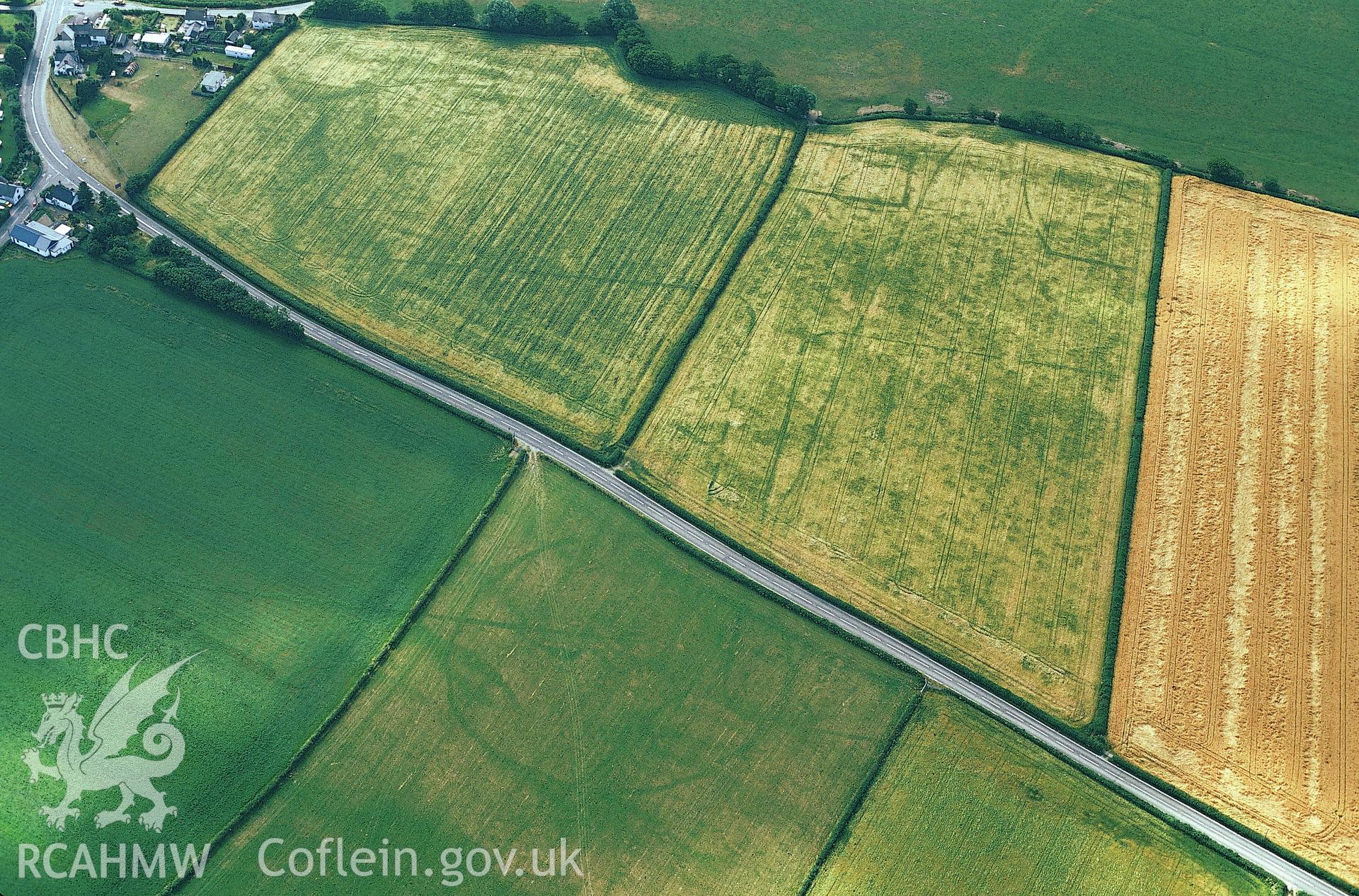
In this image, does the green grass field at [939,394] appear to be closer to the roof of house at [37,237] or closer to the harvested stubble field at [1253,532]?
the harvested stubble field at [1253,532]

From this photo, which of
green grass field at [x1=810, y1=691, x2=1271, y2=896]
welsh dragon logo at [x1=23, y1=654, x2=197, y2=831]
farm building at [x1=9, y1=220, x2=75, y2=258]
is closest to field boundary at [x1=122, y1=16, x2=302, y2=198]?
farm building at [x1=9, y1=220, x2=75, y2=258]

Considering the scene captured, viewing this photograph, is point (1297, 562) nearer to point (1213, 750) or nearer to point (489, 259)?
point (1213, 750)

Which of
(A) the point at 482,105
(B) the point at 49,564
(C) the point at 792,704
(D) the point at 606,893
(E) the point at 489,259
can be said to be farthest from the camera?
(A) the point at 482,105

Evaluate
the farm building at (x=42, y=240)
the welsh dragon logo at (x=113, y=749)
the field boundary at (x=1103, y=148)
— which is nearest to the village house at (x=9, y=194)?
the farm building at (x=42, y=240)

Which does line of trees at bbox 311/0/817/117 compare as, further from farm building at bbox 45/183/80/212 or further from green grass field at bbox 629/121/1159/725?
farm building at bbox 45/183/80/212

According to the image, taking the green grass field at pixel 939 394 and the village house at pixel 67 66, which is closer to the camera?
the green grass field at pixel 939 394

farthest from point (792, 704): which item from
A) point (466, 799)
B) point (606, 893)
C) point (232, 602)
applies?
point (232, 602)
